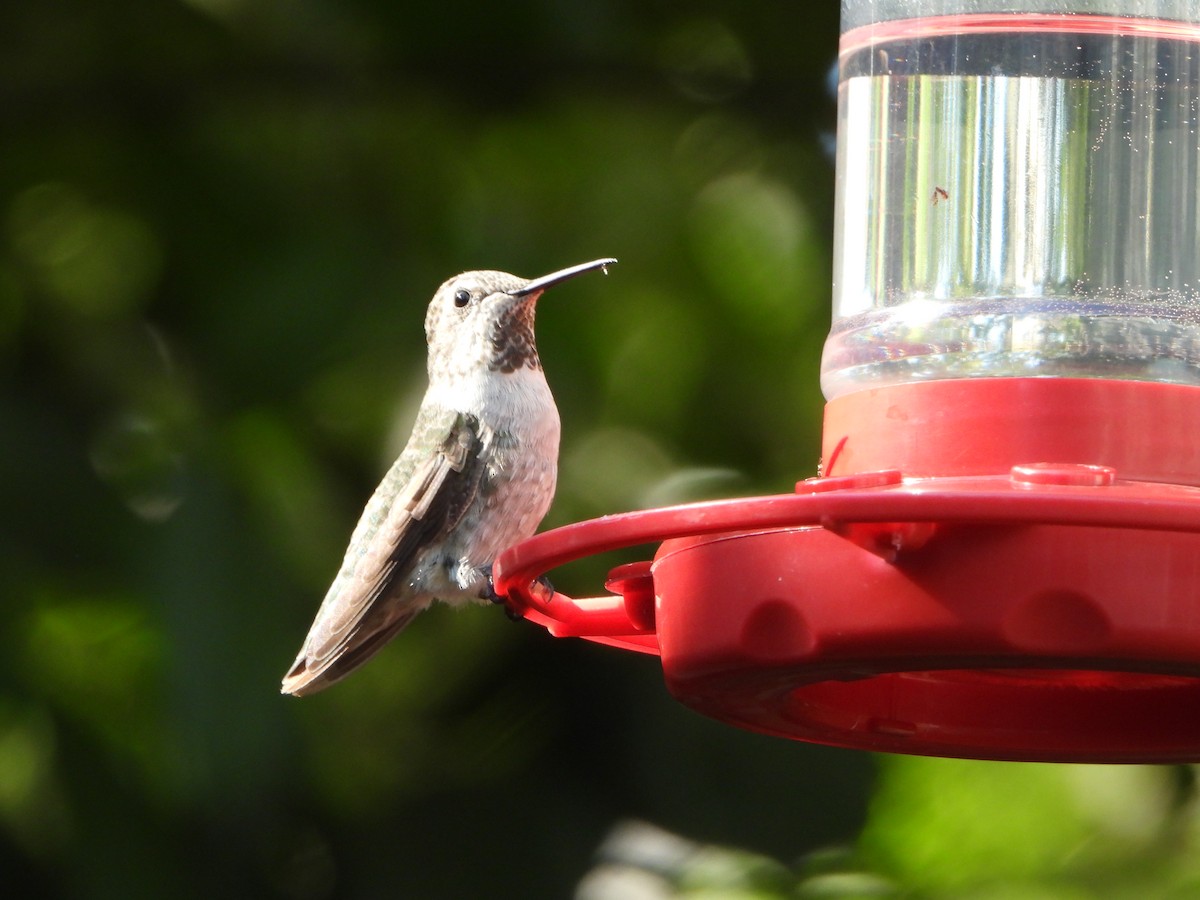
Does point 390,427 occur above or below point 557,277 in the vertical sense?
below

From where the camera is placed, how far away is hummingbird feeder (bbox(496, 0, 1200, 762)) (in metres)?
2.33

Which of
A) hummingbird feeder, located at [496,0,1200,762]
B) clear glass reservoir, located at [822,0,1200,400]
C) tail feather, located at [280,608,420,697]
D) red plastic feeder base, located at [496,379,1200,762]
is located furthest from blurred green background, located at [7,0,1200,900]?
red plastic feeder base, located at [496,379,1200,762]

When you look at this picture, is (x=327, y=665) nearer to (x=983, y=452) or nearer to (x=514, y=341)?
(x=514, y=341)

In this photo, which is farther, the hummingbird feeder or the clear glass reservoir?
the clear glass reservoir

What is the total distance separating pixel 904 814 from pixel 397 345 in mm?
1875

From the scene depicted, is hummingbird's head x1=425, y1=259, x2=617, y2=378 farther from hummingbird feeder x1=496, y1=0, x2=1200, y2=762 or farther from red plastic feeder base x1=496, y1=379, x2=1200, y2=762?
red plastic feeder base x1=496, y1=379, x2=1200, y2=762

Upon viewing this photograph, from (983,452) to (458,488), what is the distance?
2.37 m

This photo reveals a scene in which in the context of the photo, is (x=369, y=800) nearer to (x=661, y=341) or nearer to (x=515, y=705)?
(x=515, y=705)

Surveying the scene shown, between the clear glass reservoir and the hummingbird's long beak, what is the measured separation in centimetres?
82

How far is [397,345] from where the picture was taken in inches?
197

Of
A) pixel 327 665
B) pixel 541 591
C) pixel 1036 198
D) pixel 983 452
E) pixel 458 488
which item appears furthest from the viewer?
pixel 458 488

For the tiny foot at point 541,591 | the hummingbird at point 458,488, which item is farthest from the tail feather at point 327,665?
the tiny foot at point 541,591

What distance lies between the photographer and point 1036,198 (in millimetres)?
3561

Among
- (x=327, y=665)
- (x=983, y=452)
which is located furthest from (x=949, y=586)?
(x=327, y=665)
